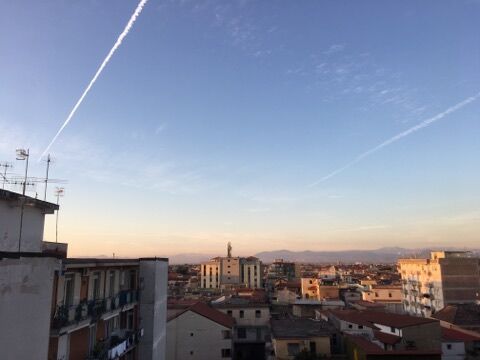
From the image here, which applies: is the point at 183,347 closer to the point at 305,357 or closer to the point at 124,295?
the point at 305,357

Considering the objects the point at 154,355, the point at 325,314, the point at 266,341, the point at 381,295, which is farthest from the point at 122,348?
the point at 381,295

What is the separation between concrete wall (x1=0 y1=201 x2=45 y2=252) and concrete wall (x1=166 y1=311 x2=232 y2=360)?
23.8 meters

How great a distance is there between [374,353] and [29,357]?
28.0 metres

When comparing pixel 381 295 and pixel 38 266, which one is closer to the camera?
pixel 38 266

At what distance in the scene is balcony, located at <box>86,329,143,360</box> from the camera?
73.2ft

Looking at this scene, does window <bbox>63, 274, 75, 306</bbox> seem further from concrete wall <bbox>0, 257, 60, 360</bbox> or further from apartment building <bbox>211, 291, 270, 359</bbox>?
apartment building <bbox>211, 291, 270, 359</bbox>

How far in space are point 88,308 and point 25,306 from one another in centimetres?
839

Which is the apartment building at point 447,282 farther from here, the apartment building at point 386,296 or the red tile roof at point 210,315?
the red tile roof at point 210,315

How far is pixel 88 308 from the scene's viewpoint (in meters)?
21.6

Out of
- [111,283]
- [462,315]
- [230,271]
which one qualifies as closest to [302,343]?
[111,283]

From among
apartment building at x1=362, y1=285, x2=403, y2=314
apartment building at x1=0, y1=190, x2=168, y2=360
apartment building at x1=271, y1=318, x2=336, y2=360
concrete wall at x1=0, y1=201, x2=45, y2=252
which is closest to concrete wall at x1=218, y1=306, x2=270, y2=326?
apartment building at x1=271, y1=318, x2=336, y2=360

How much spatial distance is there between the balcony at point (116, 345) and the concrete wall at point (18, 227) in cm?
664

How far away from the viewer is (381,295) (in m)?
89.1

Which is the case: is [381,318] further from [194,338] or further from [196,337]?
[194,338]
